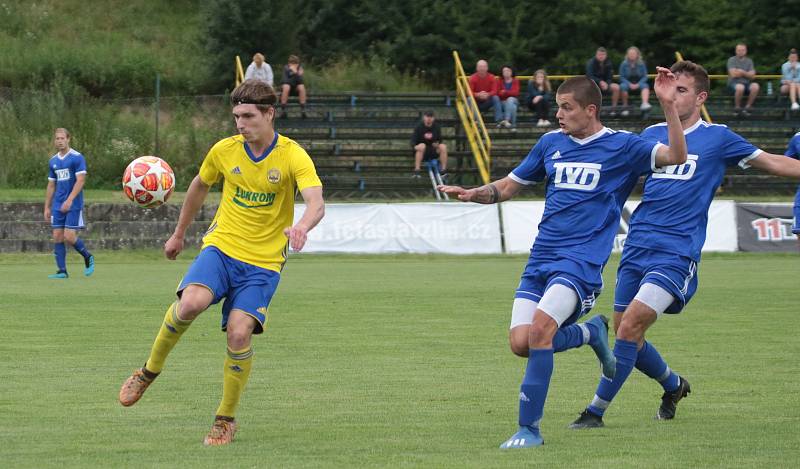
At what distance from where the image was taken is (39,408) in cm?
761

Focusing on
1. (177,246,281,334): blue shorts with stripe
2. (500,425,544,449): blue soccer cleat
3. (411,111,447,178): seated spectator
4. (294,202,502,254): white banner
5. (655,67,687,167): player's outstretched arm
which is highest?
(655,67,687,167): player's outstretched arm

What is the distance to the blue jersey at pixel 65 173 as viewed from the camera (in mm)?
18734

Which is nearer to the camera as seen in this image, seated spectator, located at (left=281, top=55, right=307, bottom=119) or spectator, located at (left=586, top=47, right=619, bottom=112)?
spectator, located at (left=586, top=47, right=619, bottom=112)

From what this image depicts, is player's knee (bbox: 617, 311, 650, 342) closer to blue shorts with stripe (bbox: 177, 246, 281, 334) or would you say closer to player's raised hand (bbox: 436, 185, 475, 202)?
player's raised hand (bbox: 436, 185, 475, 202)

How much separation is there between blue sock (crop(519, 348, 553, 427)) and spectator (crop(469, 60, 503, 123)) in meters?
23.5

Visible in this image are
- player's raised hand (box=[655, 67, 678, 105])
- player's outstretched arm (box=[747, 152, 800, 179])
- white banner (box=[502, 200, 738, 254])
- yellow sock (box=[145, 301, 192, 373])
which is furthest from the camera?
white banner (box=[502, 200, 738, 254])

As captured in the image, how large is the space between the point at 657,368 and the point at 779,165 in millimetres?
1440

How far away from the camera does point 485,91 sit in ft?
98.5

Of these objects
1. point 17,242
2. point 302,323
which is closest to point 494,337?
point 302,323

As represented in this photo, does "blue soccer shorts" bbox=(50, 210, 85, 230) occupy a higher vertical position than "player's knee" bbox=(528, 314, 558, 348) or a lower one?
lower

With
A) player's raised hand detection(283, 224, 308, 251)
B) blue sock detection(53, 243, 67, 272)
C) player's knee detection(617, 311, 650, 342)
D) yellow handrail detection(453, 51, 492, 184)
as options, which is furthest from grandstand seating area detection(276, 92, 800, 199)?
player's raised hand detection(283, 224, 308, 251)

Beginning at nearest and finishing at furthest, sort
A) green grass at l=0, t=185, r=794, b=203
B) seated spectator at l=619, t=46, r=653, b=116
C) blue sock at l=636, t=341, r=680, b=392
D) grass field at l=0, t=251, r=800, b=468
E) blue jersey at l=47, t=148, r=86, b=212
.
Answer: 1. grass field at l=0, t=251, r=800, b=468
2. blue sock at l=636, t=341, r=680, b=392
3. blue jersey at l=47, t=148, r=86, b=212
4. green grass at l=0, t=185, r=794, b=203
5. seated spectator at l=619, t=46, r=653, b=116

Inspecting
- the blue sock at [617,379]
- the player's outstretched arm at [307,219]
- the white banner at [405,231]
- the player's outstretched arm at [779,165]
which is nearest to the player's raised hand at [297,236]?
the player's outstretched arm at [307,219]

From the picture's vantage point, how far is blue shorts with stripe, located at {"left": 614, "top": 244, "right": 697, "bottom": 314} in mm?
7395
